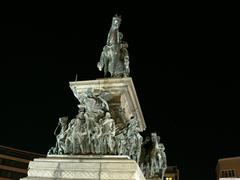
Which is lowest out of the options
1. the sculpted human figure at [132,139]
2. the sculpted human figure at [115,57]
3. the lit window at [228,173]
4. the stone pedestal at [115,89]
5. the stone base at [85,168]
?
the stone base at [85,168]

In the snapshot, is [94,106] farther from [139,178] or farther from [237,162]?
[237,162]

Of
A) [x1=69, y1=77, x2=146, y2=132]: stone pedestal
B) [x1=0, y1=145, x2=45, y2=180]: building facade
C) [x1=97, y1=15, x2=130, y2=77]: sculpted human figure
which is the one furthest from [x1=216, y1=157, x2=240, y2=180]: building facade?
[x1=69, y1=77, x2=146, y2=132]: stone pedestal

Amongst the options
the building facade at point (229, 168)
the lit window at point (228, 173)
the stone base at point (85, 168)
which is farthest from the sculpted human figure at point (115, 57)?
the lit window at point (228, 173)

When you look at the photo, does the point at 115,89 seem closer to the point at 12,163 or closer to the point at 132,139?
the point at 132,139

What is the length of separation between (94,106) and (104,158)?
8.12 ft

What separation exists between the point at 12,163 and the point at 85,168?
2719 inches

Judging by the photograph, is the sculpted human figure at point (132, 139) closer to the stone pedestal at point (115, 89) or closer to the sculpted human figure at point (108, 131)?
the sculpted human figure at point (108, 131)

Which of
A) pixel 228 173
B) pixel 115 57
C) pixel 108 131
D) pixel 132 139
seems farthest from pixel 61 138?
pixel 228 173

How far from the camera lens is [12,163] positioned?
76125 millimetres

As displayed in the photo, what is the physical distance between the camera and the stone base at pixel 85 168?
11867mm

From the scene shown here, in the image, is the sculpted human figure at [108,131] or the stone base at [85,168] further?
the sculpted human figure at [108,131]

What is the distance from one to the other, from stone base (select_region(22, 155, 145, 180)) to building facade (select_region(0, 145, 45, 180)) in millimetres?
65939

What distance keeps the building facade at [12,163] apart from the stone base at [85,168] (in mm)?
65939

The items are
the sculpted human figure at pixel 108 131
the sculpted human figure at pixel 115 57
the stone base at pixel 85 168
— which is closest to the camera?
the stone base at pixel 85 168
